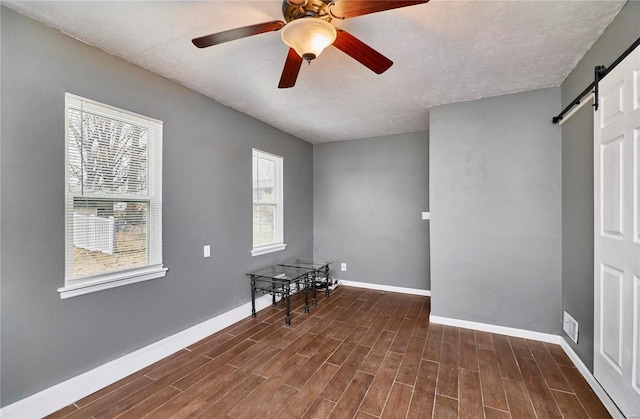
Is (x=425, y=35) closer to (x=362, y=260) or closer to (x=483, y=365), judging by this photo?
(x=483, y=365)

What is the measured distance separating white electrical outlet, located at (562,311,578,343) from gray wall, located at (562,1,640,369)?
5cm

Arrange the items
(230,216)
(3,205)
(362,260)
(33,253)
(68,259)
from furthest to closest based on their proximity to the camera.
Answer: (362,260) → (230,216) → (68,259) → (33,253) → (3,205)

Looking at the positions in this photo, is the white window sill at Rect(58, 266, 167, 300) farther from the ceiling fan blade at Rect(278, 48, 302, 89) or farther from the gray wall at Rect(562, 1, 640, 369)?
the gray wall at Rect(562, 1, 640, 369)

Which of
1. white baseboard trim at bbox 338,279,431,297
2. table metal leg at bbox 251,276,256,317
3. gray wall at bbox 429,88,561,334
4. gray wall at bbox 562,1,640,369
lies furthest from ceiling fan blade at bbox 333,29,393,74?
white baseboard trim at bbox 338,279,431,297

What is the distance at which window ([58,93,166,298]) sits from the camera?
1900mm

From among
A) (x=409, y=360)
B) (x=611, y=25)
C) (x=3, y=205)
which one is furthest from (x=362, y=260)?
(x=3, y=205)

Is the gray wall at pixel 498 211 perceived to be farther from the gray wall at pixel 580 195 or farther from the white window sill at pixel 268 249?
the white window sill at pixel 268 249

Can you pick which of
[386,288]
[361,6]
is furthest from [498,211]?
[361,6]

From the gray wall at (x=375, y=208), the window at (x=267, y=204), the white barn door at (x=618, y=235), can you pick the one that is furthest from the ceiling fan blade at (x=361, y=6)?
the gray wall at (x=375, y=208)

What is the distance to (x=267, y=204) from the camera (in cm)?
392

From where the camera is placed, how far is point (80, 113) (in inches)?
76.9

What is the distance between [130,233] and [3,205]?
0.76 m

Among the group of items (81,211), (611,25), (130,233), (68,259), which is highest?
(611,25)

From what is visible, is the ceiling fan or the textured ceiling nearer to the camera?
the ceiling fan
